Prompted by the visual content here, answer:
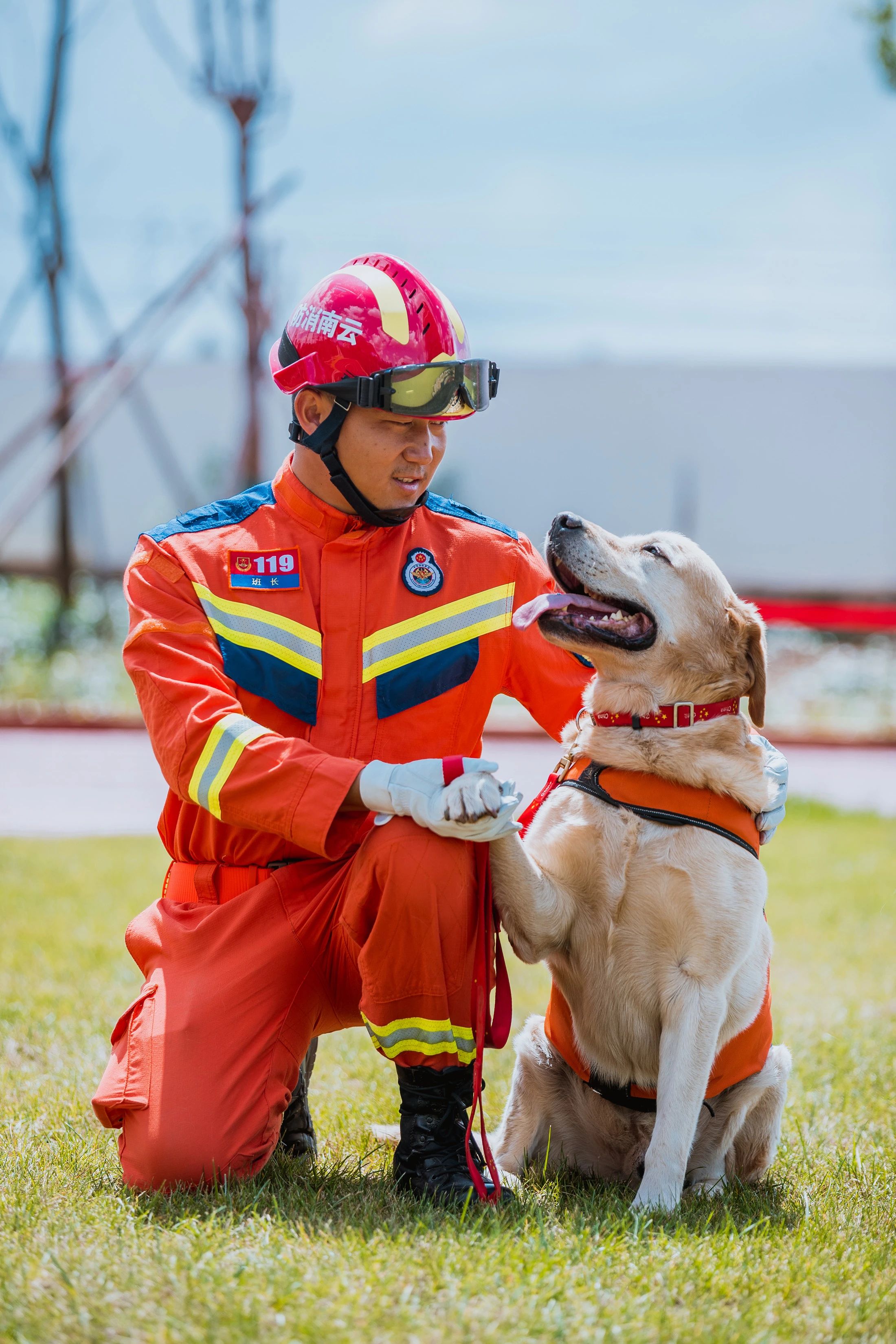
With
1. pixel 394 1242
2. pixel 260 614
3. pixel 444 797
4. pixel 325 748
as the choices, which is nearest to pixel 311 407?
pixel 260 614

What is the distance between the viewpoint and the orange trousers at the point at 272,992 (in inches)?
94.8

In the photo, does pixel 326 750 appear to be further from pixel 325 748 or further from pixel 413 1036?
pixel 413 1036

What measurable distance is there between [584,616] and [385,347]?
744mm

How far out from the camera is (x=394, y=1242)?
6.91 feet

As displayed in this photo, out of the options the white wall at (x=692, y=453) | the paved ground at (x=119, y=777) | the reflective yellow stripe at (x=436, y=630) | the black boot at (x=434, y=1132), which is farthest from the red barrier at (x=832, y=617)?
the black boot at (x=434, y=1132)

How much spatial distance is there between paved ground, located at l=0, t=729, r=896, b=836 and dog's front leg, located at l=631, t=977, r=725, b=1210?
5.10 m

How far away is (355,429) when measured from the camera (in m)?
2.75

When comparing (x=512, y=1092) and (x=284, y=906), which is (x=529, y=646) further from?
(x=512, y=1092)

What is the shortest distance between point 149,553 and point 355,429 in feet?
1.75

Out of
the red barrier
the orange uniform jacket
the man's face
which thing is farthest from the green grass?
the red barrier

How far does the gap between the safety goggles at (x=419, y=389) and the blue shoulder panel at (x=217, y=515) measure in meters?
0.34

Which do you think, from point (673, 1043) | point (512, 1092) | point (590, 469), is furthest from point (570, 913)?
point (590, 469)

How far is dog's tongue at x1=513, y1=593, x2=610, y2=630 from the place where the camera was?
105 inches

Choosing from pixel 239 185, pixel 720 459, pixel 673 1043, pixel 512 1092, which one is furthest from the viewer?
pixel 720 459
